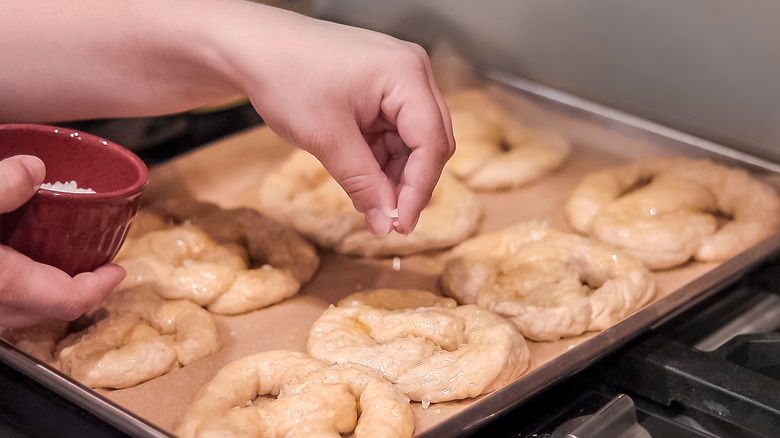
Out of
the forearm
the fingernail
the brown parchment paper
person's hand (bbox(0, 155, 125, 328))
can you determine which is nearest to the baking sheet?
the brown parchment paper

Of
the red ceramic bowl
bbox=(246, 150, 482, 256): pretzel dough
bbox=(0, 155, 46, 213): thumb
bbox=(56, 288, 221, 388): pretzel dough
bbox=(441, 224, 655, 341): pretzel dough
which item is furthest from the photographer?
bbox=(246, 150, 482, 256): pretzel dough

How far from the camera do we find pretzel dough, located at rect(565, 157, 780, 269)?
1930 millimetres

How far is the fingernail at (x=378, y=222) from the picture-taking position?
4.87ft

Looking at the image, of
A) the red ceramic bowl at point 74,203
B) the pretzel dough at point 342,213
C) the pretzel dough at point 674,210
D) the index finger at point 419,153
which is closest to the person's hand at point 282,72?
the index finger at point 419,153

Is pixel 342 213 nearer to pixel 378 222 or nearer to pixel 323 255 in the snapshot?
pixel 323 255

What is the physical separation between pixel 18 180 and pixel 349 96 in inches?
22.9

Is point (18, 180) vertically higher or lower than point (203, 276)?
higher

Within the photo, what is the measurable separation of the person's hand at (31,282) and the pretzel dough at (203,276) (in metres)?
0.27

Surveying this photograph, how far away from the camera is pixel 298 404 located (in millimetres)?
1332

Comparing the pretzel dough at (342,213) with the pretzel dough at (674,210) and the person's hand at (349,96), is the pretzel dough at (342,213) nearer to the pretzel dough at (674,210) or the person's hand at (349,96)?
the pretzel dough at (674,210)

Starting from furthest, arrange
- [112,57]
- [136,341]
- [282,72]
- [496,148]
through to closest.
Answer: [496,148] < [112,57] < [136,341] < [282,72]

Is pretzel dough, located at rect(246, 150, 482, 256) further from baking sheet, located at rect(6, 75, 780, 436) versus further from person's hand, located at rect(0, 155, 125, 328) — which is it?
person's hand, located at rect(0, 155, 125, 328)

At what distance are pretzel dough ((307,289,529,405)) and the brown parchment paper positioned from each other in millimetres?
45

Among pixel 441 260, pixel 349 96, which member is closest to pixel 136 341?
pixel 349 96
